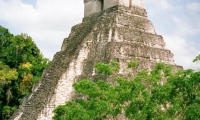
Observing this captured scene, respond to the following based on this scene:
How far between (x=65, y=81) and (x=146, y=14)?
5115 millimetres

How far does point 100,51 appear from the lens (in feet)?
42.5

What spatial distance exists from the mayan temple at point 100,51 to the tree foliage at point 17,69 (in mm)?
7089

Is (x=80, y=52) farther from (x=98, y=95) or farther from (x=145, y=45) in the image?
(x=98, y=95)

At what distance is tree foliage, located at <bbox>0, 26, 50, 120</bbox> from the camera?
2219cm

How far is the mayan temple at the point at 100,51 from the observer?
12.5 m

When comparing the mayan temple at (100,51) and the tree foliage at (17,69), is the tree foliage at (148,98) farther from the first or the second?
the tree foliage at (17,69)

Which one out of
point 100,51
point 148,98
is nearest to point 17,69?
point 100,51

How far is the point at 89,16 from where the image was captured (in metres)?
15.8

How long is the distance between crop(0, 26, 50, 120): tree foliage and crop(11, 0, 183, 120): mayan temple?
709 cm

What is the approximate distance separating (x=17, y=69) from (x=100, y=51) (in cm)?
1150

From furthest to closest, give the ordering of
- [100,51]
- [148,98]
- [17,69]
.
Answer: [17,69]
[100,51]
[148,98]

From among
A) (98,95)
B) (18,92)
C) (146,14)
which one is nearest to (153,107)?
(98,95)

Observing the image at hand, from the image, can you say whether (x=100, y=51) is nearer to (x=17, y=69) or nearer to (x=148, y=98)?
(x=148, y=98)

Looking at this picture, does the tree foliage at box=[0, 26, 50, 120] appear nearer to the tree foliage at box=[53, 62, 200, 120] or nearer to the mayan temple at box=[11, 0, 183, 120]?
the mayan temple at box=[11, 0, 183, 120]
